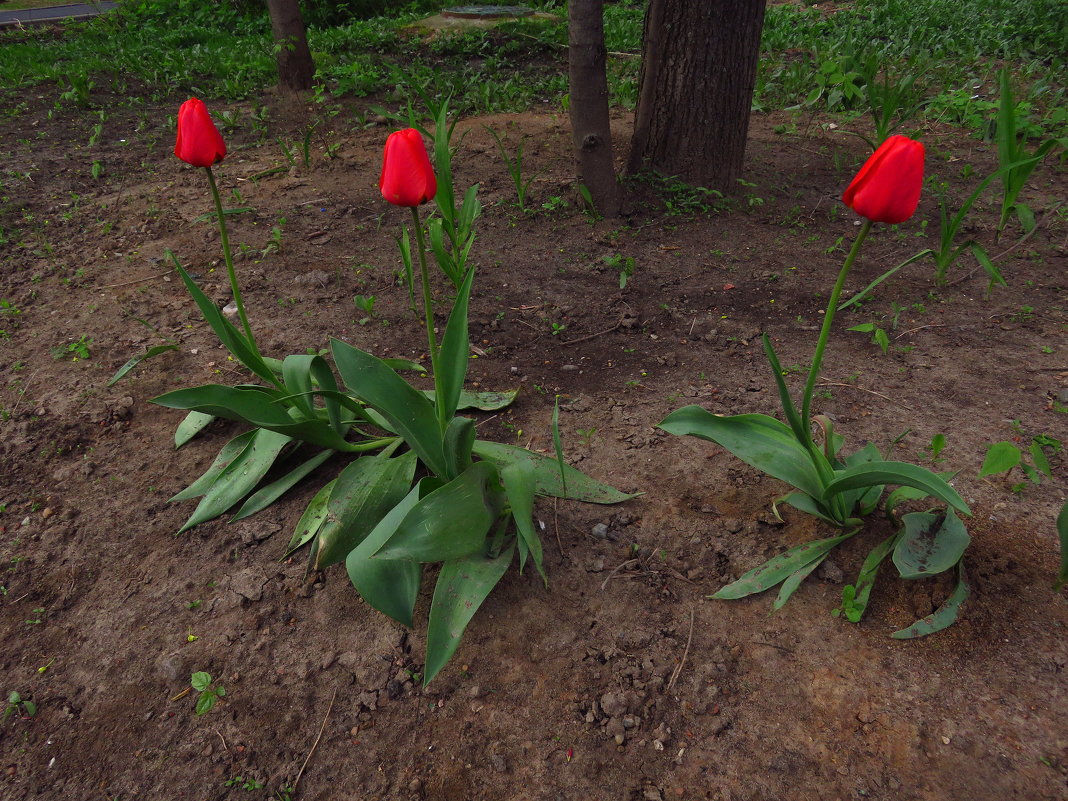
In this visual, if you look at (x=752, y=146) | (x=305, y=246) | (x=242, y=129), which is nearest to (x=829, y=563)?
(x=305, y=246)

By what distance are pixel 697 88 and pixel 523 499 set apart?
104 inches

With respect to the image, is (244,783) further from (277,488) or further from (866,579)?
(866,579)

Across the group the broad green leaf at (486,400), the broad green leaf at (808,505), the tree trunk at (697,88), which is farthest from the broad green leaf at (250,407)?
the tree trunk at (697,88)

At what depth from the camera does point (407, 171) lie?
1450mm

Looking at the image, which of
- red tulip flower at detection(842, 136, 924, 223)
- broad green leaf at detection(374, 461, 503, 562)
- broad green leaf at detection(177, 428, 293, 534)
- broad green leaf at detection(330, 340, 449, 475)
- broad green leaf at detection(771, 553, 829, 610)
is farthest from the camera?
broad green leaf at detection(177, 428, 293, 534)

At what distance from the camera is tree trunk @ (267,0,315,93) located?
16.7 ft

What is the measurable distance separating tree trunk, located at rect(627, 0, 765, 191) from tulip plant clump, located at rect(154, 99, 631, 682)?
212cm

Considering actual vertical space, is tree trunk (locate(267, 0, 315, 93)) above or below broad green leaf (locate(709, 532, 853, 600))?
above

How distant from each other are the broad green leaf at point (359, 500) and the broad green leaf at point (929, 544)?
4.15ft

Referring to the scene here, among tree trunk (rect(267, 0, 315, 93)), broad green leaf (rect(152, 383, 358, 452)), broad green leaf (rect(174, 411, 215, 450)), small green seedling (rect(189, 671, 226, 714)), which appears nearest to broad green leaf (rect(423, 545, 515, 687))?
small green seedling (rect(189, 671, 226, 714))

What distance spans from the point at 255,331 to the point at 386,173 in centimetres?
168

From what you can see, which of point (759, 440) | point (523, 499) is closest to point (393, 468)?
point (523, 499)

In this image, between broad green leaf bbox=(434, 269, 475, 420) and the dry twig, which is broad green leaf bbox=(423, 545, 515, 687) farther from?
broad green leaf bbox=(434, 269, 475, 420)

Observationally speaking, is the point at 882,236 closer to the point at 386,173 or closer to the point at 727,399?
the point at 727,399
